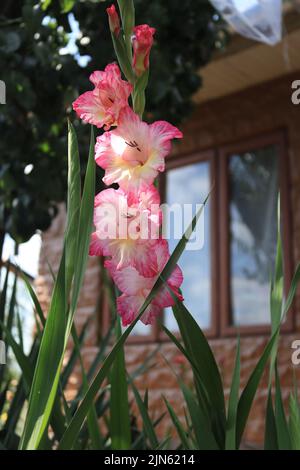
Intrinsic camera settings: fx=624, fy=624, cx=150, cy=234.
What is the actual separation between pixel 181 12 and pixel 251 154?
201 cm

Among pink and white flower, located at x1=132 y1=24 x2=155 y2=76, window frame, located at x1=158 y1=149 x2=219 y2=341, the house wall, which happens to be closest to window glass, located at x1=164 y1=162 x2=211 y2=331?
window frame, located at x1=158 y1=149 x2=219 y2=341

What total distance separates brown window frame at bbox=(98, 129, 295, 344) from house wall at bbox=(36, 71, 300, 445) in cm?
3

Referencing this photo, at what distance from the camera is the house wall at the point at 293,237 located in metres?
3.40

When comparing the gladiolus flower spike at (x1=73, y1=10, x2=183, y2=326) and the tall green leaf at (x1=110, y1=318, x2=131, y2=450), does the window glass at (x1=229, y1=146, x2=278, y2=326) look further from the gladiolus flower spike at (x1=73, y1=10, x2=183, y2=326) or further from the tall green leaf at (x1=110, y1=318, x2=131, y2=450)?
the gladiolus flower spike at (x1=73, y1=10, x2=183, y2=326)

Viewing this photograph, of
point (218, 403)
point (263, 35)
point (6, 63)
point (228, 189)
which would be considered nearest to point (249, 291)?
point (228, 189)

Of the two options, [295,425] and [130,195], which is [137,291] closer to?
[130,195]

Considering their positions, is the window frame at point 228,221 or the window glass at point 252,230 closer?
the window frame at point 228,221

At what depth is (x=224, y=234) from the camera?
384 centimetres

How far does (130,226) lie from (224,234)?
3376 mm

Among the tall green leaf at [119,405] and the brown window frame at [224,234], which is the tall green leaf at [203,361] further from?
the brown window frame at [224,234]

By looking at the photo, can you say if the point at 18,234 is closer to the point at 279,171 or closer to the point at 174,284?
the point at 174,284

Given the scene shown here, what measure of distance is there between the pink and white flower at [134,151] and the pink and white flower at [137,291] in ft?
0.23
